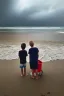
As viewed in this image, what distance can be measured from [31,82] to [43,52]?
2.41m

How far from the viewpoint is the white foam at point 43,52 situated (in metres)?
5.42

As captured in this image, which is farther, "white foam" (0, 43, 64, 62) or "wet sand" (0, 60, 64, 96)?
"white foam" (0, 43, 64, 62)

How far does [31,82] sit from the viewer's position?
12.0 feet

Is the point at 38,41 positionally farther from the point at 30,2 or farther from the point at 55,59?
the point at 55,59

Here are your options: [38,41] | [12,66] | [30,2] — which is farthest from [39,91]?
[30,2]

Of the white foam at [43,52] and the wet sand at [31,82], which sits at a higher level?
the white foam at [43,52]

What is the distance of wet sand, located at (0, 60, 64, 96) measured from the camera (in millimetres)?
3217

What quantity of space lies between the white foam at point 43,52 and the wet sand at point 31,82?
0.72m

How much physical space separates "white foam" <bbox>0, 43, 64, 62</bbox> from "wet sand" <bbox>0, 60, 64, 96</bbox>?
725 millimetres

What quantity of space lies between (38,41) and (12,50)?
5.55ft

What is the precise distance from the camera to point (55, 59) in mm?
5219

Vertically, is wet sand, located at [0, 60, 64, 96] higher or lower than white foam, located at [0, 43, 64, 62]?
lower

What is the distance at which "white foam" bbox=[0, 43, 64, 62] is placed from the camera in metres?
5.42

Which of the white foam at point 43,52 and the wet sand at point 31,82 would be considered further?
the white foam at point 43,52
